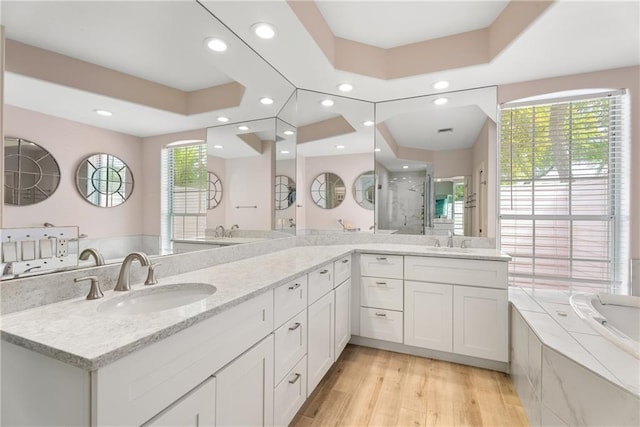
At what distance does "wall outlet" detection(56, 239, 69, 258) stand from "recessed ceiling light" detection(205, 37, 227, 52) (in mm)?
1232

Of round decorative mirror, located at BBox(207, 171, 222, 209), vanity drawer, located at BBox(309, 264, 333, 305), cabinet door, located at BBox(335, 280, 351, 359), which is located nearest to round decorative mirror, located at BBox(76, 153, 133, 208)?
round decorative mirror, located at BBox(207, 171, 222, 209)

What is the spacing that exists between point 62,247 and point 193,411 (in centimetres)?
76

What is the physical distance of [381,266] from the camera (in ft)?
8.00

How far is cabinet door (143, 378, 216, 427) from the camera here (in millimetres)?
814

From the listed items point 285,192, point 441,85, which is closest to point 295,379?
point 285,192

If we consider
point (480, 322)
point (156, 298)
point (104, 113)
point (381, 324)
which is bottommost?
point (381, 324)

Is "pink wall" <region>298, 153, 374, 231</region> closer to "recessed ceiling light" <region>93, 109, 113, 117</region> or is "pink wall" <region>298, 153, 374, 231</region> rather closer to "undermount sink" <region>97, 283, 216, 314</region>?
"undermount sink" <region>97, 283, 216, 314</region>

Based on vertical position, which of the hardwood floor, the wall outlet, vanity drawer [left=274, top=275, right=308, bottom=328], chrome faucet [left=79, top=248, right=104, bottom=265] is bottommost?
the hardwood floor

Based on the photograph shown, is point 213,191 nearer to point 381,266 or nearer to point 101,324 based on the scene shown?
point 101,324

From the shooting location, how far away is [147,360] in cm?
77

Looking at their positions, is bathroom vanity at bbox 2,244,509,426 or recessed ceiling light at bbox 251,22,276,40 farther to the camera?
recessed ceiling light at bbox 251,22,276,40

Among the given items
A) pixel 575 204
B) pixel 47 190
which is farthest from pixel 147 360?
pixel 575 204

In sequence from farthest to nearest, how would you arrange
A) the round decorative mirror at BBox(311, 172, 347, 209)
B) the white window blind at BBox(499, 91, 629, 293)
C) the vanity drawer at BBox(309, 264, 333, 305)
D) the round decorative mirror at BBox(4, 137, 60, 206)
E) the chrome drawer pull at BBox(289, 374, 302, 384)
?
1. the round decorative mirror at BBox(311, 172, 347, 209)
2. the white window blind at BBox(499, 91, 629, 293)
3. the vanity drawer at BBox(309, 264, 333, 305)
4. the chrome drawer pull at BBox(289, 374, 302, 384)
5. the round decorative mirror at BBox(4, 137, 60, 206)

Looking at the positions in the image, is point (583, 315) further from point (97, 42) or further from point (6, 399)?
point (97, 42)
